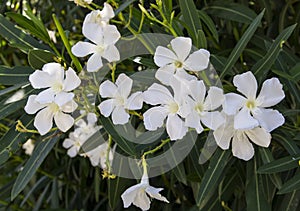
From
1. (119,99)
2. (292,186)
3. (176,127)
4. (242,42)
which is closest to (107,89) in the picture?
(119,99)

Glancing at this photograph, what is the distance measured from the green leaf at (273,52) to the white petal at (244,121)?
0.60 ft

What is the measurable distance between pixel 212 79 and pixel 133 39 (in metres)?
0.17

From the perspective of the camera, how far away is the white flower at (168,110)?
80 cm

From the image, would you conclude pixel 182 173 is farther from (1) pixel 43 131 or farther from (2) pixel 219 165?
(1) pixel 43 131

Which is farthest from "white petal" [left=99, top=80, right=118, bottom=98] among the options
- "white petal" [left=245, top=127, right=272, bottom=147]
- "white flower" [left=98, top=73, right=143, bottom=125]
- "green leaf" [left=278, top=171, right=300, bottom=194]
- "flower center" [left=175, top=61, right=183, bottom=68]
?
"green leaf" [left=278, top=171, right=300, bottom=194]

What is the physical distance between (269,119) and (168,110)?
5.7 inches

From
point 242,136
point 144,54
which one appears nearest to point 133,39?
point 144,54

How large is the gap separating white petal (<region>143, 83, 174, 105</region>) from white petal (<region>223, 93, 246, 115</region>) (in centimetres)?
8

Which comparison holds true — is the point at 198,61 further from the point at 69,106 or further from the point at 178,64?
the point at 69,106

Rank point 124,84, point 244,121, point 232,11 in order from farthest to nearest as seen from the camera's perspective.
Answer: point 232,11
point 124,84
point 244,121

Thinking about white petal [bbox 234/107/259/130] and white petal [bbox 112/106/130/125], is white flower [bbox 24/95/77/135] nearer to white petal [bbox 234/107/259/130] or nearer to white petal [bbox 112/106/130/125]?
white petal [bbox 112/106/130/125]

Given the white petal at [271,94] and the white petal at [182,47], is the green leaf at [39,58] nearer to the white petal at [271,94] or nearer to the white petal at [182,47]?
the white petal at [182,47]

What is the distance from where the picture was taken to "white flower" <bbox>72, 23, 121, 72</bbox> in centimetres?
86

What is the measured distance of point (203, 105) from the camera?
80cm
